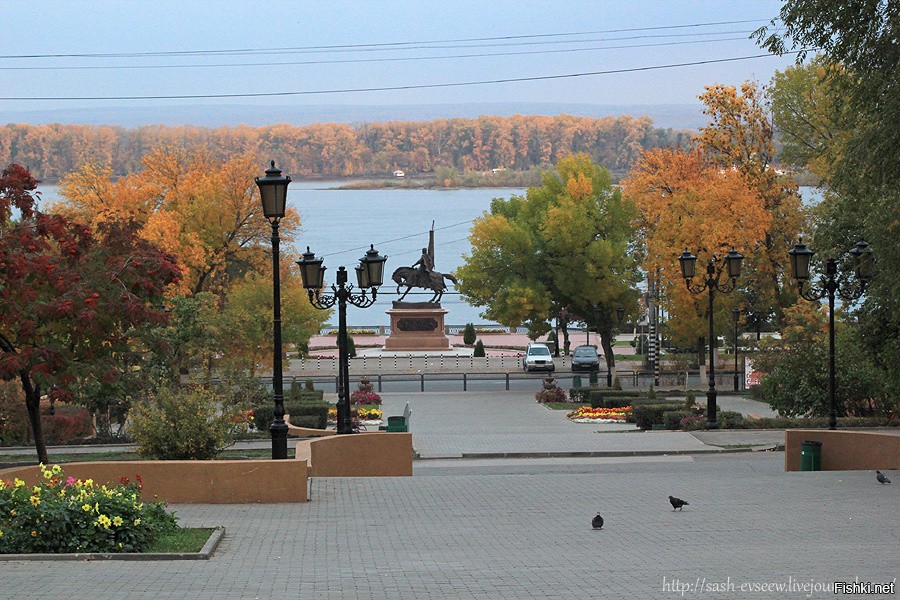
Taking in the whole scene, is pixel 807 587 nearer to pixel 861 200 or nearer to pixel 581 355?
pixel 861 200

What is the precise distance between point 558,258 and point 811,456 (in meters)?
32.9

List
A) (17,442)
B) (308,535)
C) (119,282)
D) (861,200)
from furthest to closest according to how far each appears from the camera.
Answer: (17,442) → (861,200) → (119,282) → (308,535)

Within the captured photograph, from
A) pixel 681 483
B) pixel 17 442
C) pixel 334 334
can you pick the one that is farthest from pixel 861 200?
pixel 334 334

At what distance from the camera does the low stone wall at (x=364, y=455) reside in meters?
20.4

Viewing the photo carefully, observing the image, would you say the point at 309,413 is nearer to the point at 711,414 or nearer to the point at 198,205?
the point at 711,414

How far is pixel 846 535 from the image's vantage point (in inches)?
509

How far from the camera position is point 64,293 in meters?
19.5

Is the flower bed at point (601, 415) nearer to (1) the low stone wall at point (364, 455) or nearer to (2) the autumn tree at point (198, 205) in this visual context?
(1) the low stone wall at point (364, 455)

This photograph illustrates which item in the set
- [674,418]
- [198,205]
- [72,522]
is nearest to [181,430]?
[72,522]

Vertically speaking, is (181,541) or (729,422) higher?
(181,541)

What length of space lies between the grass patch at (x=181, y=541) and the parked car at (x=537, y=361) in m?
44.3

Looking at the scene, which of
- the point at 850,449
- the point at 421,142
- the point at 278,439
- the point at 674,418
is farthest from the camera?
the point at 421,142

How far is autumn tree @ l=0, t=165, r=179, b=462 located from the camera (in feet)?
62.3

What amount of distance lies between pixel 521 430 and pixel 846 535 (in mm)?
21397
